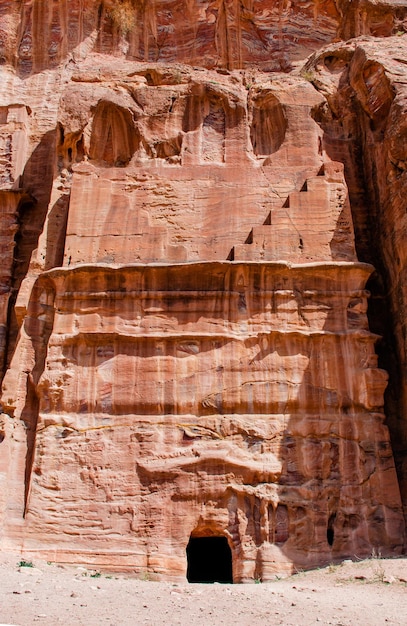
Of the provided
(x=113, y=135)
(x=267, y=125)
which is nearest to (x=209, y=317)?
(x=267, y=125)

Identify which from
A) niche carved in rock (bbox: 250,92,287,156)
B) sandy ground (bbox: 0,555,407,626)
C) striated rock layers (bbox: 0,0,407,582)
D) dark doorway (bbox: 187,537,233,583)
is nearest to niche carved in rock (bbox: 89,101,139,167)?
striated rock layers (bbox: 0,0,407,582)

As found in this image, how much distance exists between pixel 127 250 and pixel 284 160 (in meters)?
4.18

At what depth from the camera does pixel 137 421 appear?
12.0 m

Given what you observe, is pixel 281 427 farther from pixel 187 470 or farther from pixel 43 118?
pixel 43 118

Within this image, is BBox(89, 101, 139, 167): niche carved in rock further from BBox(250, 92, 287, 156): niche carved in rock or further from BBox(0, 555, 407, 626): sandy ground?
BBox(0, 555, 407, 626): sandy ground

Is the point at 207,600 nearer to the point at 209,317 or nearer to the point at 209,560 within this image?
the point at 209,317

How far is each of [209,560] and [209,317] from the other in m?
5.57

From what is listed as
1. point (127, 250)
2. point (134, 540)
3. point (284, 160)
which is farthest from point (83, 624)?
point (284, 160)

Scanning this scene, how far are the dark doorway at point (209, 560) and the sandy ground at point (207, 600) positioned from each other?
4.51 m

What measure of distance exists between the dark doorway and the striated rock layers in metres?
3.11

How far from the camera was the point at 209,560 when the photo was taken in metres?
14.4

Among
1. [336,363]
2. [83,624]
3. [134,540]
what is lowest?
[83,624]

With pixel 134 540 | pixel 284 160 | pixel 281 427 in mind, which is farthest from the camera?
pixel 284 160

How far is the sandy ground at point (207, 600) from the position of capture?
695 centimetres
